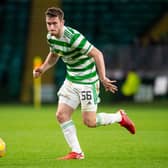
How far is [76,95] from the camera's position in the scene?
983cm

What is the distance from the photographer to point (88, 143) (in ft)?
40.7

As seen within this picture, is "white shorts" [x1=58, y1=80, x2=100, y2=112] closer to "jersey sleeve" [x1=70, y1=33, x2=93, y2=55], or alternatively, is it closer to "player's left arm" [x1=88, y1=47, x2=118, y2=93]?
"player's left arm" [x1=88, y1=47, x2=118, y2=93]

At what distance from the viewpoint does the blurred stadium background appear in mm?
26156

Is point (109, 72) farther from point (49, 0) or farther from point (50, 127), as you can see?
point (50, 127)

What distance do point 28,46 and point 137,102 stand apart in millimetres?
6052

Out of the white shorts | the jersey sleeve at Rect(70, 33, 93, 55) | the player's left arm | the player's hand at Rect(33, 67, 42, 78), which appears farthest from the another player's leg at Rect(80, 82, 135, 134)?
the player's hand at Rect(33, 67, 42, 78)

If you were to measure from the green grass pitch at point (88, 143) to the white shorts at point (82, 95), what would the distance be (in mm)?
709

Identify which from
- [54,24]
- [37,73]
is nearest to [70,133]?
[37,73]

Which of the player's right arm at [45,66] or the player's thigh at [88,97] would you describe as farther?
the player's right arm at [45,66]

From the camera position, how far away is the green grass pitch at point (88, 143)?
943cm

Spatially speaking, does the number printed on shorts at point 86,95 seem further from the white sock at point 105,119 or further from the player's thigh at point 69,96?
the white sock at point 105,119

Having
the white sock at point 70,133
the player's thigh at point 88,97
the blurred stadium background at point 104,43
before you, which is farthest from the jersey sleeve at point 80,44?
the blurred stadium background at point 104,43

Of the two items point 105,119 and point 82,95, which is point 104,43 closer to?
point 105,119

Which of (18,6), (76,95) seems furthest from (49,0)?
(76,95)
